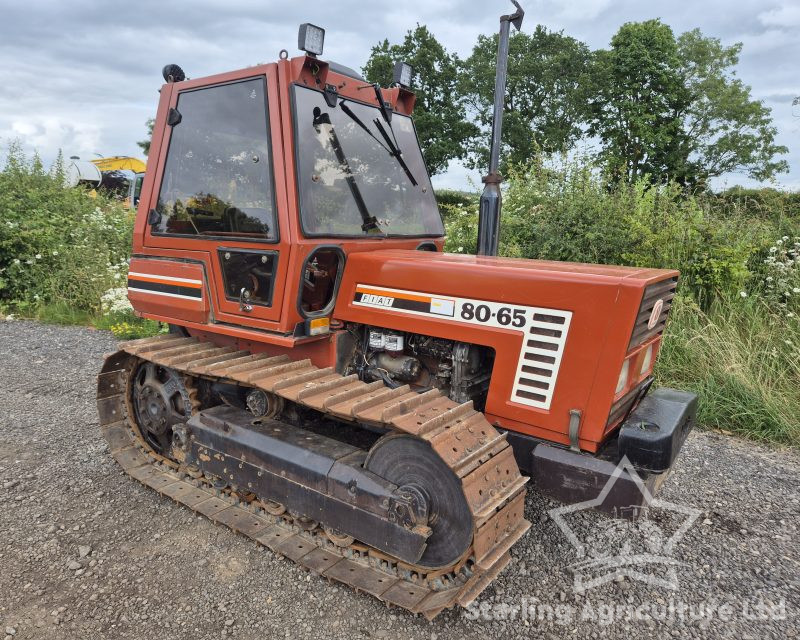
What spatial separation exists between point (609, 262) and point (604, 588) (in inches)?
174

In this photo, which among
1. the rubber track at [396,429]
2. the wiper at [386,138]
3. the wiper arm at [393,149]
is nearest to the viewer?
the rubber track at [396,429]

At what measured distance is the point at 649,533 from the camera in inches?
131

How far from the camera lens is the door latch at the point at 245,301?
10.6ft

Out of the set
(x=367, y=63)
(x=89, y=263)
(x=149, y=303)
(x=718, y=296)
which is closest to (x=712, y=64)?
(x=367, y=63)

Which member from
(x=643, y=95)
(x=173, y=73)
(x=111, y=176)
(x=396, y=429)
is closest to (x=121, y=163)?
(x=111, y=176)

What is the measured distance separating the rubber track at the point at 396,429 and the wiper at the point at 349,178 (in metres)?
0.92

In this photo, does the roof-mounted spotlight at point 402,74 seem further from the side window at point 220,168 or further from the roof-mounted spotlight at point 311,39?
the side window at point 220,168

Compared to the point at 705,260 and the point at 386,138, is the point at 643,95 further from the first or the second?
the point at 386,138

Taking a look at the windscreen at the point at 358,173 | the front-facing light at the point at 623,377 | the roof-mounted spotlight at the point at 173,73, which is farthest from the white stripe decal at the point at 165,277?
the front-facing light at the point at 623,377

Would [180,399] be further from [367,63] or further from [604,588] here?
[367,63]

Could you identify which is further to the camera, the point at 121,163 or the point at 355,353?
the point at 121,163

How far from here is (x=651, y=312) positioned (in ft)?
9.00

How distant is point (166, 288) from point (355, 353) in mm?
1360

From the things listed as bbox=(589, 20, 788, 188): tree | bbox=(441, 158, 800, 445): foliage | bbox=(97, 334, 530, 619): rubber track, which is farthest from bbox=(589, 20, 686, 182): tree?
bbox=(97, 334, 530, 619): rubber track
